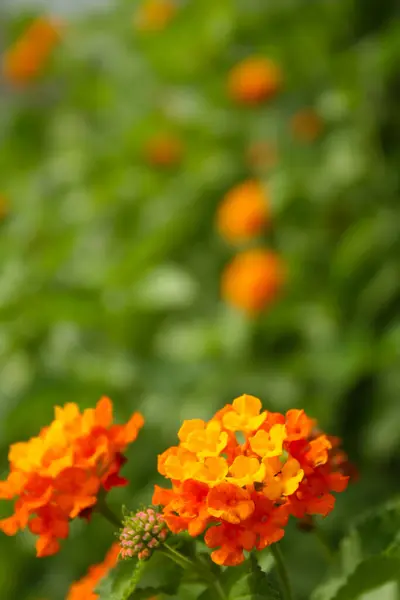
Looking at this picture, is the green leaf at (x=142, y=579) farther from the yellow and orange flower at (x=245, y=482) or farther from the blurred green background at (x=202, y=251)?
the blurred green background at (x=202, y=251)

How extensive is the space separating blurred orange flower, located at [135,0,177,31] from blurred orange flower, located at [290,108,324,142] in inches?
12.4

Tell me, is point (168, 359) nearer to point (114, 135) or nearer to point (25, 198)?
point (25, 198)

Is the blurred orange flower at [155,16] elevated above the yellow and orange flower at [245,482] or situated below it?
above

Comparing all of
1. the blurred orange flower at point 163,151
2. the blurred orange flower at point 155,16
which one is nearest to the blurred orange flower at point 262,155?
the blurred orange flower at point 163,151

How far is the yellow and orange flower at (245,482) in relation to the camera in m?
0.31

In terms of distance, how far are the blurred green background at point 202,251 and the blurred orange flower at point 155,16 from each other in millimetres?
18

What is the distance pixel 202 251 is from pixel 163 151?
190mm

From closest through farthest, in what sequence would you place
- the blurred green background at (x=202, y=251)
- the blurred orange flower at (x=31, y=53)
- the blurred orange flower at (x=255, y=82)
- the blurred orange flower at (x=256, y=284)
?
the blurred green background at (x=202, y=251)
the blurred orange flower at (x=256, y=284)
the blurred orange flower at (x=255, y=82)
the blurred orange flower at (x=31, y=53)

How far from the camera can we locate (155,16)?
1.35m

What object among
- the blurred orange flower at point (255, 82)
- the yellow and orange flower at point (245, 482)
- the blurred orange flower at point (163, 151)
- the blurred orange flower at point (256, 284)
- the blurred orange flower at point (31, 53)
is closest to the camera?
the yellow and orange flower at point (245, 482)

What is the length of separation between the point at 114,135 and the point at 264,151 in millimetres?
353

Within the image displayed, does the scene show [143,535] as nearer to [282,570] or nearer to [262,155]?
[282,570]

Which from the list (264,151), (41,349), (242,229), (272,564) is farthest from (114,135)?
(272,564)

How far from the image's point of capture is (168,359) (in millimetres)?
1092
